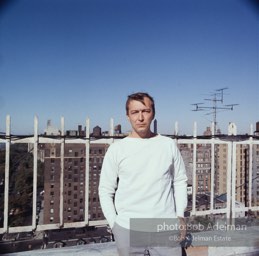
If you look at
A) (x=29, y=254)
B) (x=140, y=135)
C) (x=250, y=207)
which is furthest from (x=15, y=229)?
(x=250, y=207)

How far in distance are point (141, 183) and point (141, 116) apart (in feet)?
1.23

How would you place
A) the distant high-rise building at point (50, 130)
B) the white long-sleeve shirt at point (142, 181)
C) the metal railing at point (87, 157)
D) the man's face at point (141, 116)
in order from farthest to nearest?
the distant high-rise building at point (50, 130), the metal railing at point (87, 157), the man's face at point (141, 116), the white long-sleeve shirt at point (142, 181)

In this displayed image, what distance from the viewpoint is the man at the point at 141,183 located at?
158 centimetres

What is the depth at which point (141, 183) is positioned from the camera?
5.19 feet

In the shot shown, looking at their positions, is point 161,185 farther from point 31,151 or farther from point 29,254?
point 31,151

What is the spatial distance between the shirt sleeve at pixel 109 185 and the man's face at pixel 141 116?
0.18 metres

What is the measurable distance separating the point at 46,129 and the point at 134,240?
1730 mm

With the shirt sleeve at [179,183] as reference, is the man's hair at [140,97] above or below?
above

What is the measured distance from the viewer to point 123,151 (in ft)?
5.35

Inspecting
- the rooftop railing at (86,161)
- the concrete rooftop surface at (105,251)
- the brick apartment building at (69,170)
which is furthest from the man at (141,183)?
the brick apartment building at (69,170)

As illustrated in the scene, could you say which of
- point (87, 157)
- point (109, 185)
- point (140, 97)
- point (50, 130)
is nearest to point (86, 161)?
point (87, 157)

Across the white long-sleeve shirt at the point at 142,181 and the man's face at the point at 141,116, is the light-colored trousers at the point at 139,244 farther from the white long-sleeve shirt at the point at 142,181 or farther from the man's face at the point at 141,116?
the man's face at the point at 141,116

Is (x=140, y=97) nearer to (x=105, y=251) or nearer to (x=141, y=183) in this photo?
(x=141, y=183)

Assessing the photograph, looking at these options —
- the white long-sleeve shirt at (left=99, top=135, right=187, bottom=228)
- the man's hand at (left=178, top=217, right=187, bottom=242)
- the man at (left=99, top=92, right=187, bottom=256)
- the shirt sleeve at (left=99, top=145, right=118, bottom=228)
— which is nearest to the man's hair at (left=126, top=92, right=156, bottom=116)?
the man at (left=99, top=92, right=187, bottom=256)
